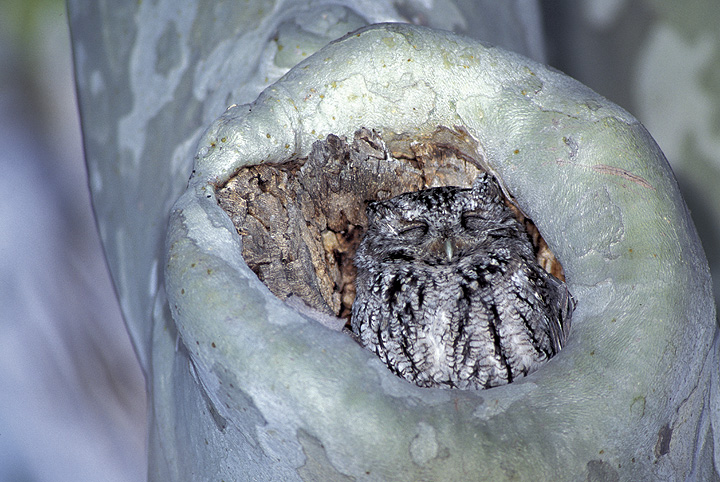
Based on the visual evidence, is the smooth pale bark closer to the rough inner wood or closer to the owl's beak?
the rough inner wood

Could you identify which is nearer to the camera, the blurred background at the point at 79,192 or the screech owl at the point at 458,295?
the screech owl at the point at 458,295

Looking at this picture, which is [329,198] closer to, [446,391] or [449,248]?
[449,248]

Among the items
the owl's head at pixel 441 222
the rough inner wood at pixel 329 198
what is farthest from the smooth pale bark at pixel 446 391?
the owl's head at pixel 441 222

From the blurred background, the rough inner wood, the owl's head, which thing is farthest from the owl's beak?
the blurred background

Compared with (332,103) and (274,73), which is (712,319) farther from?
(274,73)

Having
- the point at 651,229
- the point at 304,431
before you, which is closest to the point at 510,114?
the point at 651,229

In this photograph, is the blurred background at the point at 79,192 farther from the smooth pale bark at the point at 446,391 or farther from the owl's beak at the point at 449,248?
the owl's beak at the point at 449,248
